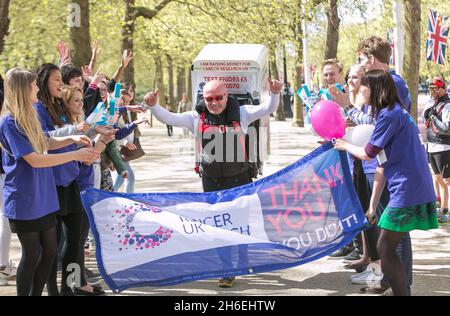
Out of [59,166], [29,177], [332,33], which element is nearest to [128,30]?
[332,33]

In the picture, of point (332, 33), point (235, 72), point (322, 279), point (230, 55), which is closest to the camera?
point (322, 279)

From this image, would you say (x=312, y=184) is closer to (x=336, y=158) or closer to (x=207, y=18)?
(x=336, y=158)

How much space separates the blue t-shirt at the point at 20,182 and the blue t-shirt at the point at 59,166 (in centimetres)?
56

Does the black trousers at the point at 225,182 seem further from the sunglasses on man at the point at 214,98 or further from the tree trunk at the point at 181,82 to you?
the tree trunk at the point at 181,82

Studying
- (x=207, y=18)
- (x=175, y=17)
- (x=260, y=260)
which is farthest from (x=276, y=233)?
(x=175, y=17)

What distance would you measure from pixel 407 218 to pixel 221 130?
2.14 meters

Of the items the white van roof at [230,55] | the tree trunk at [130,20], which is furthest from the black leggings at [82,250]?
the tree trunk at [130,20]

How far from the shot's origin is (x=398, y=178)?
509cm

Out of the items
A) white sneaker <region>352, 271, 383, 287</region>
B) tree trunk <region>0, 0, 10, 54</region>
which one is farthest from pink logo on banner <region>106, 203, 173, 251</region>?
tree trunk <region>0, 0, 10, 54</region>

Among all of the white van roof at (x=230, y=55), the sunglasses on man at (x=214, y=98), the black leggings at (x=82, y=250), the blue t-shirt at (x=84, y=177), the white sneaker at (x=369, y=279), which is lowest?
the white sneaker at (x=369, y=279)

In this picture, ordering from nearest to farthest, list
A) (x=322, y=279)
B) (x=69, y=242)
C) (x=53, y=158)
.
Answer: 1. (x=53, y=158)
2. (x=69, y=242)
3. (x=322, y=279)

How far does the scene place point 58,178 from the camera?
5.66 metres

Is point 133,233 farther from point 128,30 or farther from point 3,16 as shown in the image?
point 128,30

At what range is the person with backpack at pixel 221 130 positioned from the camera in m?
6.47
